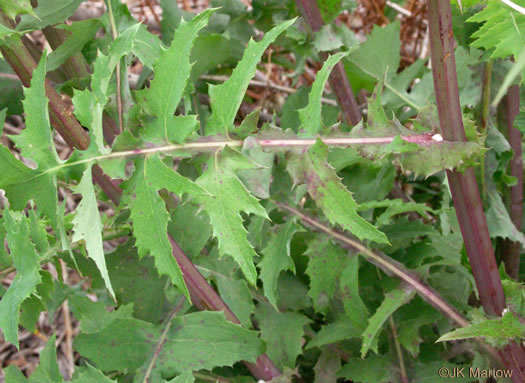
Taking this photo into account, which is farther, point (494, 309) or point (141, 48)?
point (141, 48)

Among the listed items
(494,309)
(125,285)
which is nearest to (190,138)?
(125,285)

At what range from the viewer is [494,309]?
3.49 feet

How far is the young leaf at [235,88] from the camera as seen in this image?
0.92m

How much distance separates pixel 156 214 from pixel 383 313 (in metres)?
0.47

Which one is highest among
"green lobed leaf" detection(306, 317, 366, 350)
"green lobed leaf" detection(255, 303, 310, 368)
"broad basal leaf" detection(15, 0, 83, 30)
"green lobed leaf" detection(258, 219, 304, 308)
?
"broad basal leaf" detection(15, 0, 83, 30)

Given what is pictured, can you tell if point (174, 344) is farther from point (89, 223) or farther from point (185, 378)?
point (89, 223)

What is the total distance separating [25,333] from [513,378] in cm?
167

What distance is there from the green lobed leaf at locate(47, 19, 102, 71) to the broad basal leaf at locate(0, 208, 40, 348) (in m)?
0.39

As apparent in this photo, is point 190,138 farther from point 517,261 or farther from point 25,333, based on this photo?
point 25,333

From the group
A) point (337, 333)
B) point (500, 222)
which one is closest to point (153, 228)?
point (337, 333)

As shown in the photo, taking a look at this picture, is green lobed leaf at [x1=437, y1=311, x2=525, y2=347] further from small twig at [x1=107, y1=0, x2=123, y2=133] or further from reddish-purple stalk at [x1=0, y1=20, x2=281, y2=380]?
small twig at [x1=107, y1=0, x2=123, y2=133]

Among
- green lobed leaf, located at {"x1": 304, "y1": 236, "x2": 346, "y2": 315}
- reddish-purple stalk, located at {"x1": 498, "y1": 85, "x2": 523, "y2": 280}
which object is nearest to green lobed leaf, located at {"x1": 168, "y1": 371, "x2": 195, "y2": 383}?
green lobed leaf, located at {"x1": 304, "y1": 236, "x2": 346, "y2": 315}

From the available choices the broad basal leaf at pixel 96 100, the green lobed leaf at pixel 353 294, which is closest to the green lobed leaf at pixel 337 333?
the green lobed leaf at pixel 353 294

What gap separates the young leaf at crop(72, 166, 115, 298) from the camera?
822 mm
